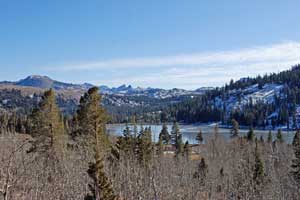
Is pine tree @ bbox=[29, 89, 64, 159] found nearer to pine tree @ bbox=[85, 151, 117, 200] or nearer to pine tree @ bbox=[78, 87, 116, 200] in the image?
pine tree @ bbox=[78, 87, 116, 200]

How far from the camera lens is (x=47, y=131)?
122ft

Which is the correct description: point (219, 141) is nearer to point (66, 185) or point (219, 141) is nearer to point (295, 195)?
point (295, 195)

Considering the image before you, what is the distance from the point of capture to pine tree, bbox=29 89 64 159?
120 feet

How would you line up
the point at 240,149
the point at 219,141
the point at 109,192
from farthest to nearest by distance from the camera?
1. the point at 219,141
2. the point at 240,149
3. the point at 109,192

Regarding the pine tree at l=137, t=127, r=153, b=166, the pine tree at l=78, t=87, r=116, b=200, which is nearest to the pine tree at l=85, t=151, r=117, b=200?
the pine tree at l=78, t=87, r=116, b=200

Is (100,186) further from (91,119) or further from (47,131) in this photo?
(47,131)

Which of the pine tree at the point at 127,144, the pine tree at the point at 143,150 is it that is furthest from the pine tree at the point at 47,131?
the pine tree at the point at 143,150

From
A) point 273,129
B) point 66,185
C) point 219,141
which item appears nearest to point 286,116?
point 273,129

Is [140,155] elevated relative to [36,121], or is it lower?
lower

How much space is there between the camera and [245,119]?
16688 cm

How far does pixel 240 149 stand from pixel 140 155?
3163 cm

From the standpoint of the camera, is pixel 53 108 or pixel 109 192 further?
pixel 53 108

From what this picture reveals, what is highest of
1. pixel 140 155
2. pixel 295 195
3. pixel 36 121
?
pixel 36 121

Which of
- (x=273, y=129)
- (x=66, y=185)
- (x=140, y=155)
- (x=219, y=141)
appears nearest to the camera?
(x=66, y=185)
